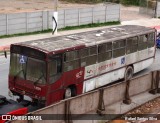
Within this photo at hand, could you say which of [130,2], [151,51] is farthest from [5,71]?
[130,2]

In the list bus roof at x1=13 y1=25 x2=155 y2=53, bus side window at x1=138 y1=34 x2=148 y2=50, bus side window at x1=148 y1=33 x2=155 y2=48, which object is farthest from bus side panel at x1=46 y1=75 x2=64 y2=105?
bus side window at x1=148 y1=33 x2=155 y2=48

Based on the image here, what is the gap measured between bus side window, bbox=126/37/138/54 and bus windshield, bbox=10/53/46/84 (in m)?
6.15

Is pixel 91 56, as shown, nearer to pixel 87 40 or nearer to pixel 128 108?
pixel 87 40

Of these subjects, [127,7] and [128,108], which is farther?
[127,7]

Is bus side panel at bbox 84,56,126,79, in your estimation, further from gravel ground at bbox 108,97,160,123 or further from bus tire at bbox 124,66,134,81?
gravel ground at bbox 108,97,160,123

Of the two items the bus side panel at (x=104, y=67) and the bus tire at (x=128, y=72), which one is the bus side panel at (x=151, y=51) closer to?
the bus tire at (x=128, y=72)

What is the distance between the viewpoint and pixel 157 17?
45.2 metres

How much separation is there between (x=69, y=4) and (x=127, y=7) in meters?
8.29

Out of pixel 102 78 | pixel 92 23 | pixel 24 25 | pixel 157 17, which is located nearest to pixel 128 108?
pixel 102 78

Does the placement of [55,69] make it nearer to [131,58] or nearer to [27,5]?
[131,58]

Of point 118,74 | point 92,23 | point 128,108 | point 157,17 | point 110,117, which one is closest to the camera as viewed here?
point 110,117

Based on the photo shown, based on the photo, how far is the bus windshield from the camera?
Answer: 1441cm

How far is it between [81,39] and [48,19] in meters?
16.5

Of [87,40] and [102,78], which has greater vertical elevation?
[87,40]
